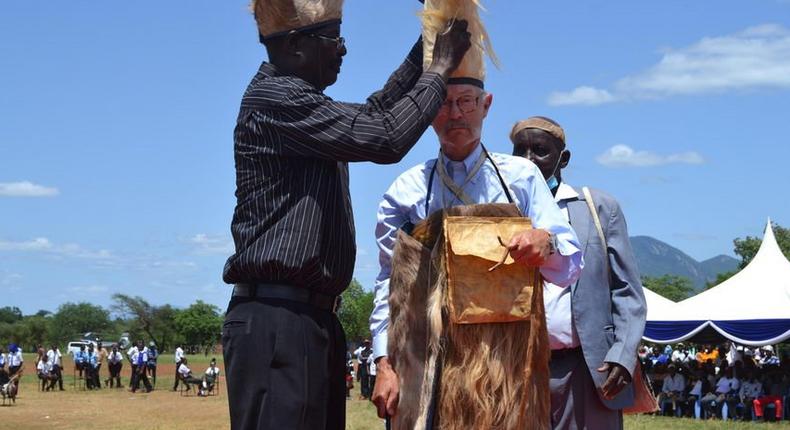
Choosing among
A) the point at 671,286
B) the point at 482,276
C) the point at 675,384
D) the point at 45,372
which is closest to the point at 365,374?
the point at 675,384

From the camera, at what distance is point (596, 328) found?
522 cm

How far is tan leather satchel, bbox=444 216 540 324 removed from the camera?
12.5 feet

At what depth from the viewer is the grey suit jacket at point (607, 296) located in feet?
17.0

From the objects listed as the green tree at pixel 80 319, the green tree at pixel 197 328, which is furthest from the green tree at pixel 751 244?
the green tree at pixel 80 319

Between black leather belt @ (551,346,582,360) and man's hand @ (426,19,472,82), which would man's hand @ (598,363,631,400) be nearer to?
black leather belt @ (551,346,582,360)

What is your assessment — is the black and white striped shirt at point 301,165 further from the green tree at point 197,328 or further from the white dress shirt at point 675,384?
the green tree at point 197,328

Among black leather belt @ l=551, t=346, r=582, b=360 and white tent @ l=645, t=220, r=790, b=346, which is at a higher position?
white tent @ l=645, t=220, r=790, b=346

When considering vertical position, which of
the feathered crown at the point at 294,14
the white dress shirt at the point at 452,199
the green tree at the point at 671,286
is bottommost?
the white dress shirt at the point at 452,199

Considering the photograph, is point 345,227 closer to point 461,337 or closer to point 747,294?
point 461,337

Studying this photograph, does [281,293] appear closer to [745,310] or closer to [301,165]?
[301,165]

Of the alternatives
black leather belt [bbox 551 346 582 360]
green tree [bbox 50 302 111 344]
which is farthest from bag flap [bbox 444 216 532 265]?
green tree [bbox 50 302 111 344]

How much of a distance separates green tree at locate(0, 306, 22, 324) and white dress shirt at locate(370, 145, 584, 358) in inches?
4980

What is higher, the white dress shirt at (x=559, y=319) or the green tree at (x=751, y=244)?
the green tree at (x=751, y=244)

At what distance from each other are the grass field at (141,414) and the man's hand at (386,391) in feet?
50.7
